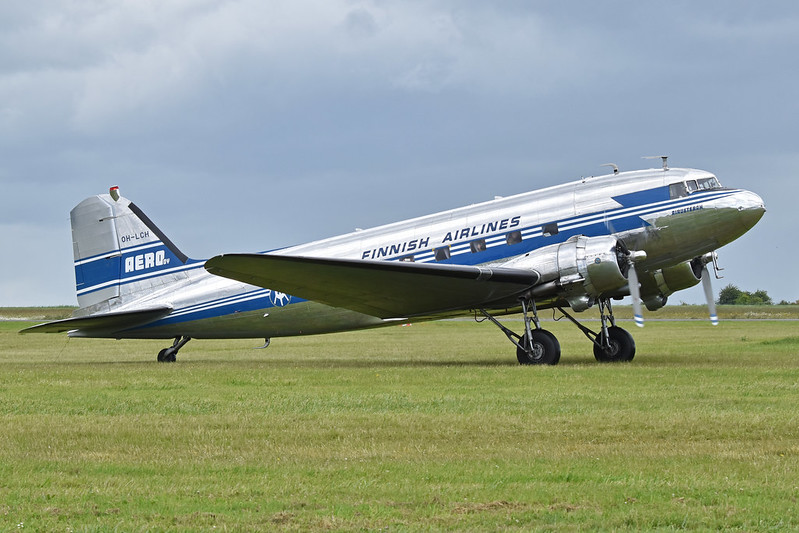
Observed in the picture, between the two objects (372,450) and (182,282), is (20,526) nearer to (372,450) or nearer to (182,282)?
(372,450)

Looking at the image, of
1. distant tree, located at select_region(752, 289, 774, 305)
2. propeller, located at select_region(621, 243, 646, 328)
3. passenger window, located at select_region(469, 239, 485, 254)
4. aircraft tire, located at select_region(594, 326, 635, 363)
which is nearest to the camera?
propeller, located at select_region(621, 243, 646, 328)

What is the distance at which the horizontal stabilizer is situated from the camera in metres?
23.0

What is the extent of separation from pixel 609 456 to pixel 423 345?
23.6m

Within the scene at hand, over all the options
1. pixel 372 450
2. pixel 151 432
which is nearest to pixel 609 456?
pixel 372 450

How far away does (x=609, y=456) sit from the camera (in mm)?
8680

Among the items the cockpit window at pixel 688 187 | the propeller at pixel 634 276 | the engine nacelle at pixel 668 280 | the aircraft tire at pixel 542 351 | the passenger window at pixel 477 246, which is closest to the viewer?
the propeller at pixel 634 276

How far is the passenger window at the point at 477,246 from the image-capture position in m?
20.6

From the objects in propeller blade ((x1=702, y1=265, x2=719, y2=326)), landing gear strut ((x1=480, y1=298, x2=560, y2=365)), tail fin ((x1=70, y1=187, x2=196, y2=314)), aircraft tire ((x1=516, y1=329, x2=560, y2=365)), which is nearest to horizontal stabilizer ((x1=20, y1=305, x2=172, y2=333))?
tail fin ((x1=70, y1=187, x2=196, y2=314))

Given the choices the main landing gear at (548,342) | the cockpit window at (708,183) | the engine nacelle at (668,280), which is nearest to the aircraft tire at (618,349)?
the main landing gear at (548,342)

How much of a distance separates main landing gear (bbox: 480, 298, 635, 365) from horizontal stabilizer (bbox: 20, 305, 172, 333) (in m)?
8.42

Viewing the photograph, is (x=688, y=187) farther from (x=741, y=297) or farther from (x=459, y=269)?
(x=741, y=297)

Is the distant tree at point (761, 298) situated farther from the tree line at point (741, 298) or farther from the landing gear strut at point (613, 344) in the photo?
the landing gear strut at point (613, 344)

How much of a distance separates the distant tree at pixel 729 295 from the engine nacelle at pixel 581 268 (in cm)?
9674

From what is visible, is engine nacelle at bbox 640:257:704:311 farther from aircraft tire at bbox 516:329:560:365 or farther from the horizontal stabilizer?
the horizontal stabilizer
